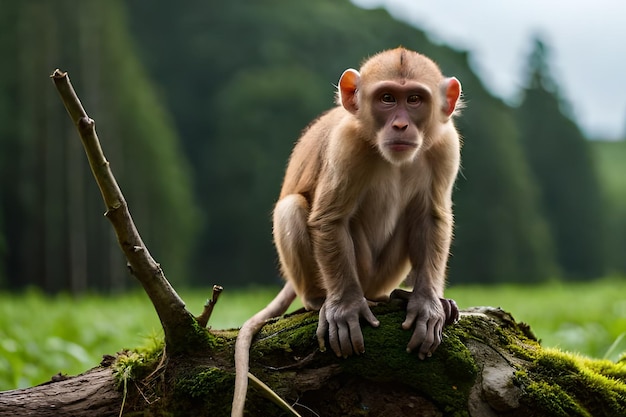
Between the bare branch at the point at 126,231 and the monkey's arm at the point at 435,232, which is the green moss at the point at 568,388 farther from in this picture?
the bare branch at the point at 126,231

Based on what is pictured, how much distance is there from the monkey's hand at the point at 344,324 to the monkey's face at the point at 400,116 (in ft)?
3.63

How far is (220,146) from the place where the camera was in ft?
175

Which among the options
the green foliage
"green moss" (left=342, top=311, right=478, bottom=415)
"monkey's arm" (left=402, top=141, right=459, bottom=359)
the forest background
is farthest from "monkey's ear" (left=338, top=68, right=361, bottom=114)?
the green foliage

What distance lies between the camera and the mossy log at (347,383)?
4676 mm

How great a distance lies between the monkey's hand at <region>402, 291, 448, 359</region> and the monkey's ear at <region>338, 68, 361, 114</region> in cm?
157

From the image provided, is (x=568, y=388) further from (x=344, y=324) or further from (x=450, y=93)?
(x=450, y=93)

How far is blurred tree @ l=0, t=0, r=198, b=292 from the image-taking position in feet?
91.6

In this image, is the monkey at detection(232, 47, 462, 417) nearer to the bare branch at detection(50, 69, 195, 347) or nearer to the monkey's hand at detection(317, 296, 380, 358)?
the monkey's hand at detection(317, 296, 380, 358)

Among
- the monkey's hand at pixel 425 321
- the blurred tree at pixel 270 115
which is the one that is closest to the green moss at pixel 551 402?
the monkey's hand at pixel 425 321

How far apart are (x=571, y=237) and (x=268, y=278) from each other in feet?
75.7

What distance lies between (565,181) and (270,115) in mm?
22532

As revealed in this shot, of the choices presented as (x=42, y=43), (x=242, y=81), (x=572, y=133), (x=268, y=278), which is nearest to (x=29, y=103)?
(x=42, y=43)

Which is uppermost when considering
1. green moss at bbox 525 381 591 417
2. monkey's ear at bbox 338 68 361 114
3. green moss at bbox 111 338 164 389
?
monkey's ear at bbox 338 68 361 114

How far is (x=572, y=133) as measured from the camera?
55094mm
